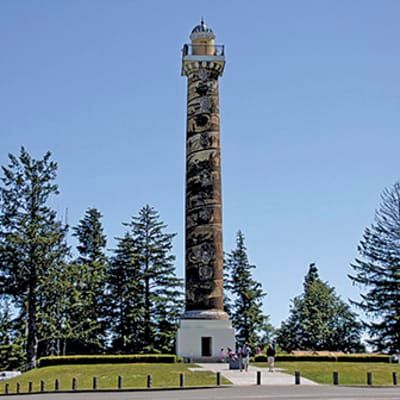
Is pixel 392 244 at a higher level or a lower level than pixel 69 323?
higher

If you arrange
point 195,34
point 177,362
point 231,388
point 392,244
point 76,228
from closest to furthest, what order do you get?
point 231,388
point 177,362
point 195,34
point 392,244
point 76,228

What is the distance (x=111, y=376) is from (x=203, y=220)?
12322 mm

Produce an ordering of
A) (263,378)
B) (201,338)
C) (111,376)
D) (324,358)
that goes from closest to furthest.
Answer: (263,378) → (111,376) → (324,358) → (201,338)

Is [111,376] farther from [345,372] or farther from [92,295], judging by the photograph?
[92,295]

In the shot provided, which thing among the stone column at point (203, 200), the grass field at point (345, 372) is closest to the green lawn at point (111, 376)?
the grass field at point (345, 372)

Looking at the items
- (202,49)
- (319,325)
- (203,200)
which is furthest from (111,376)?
(319,325)

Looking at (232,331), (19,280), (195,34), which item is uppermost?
(195,34)

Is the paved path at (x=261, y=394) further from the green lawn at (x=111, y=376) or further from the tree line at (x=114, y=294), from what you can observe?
the tree line at (x=114, y=294)

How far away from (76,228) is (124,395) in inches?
1458

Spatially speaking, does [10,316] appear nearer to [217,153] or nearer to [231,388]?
[217,153]

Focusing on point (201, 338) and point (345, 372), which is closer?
point (345, 372)

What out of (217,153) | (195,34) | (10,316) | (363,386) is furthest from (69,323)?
(363,386)

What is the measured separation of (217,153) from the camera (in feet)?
119

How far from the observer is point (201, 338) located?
34.3m
